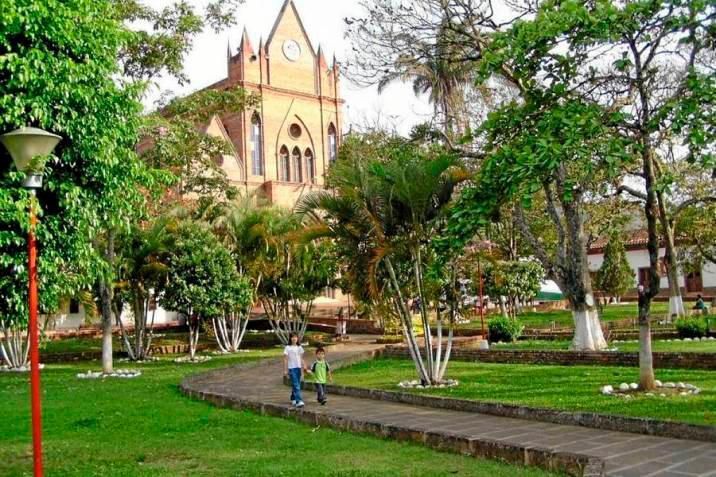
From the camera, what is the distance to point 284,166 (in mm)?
45938

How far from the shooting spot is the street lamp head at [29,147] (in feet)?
21.3

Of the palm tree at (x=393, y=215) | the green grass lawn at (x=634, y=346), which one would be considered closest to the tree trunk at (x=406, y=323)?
the palm tree at (x=393, y=215)

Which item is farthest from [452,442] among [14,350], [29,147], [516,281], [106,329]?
[516,281]

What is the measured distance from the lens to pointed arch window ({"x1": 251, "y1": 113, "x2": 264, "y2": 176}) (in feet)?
145

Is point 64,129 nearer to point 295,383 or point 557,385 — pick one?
point 295,383

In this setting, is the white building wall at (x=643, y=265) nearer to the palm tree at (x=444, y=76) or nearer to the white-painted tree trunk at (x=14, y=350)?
the palm tree at (x=444, y=76)

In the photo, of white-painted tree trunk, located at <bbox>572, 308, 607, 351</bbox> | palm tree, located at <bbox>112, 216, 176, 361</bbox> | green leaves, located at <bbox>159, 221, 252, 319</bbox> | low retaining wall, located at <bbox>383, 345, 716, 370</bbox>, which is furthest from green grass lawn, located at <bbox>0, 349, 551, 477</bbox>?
white-painted tree trunk, located at <bbox>572, 308, 607, 351</bbox>

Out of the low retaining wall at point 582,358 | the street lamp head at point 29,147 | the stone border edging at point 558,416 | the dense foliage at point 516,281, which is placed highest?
the street lamp head at point 29,147

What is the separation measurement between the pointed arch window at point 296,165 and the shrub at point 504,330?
1007 inches

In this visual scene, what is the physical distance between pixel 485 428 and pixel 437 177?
182 inches

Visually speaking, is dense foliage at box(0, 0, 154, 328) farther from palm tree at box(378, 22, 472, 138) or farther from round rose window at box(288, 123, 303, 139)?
round rose window at box(288, 123, 303, 139)

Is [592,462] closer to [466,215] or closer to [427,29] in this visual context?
[466,215]

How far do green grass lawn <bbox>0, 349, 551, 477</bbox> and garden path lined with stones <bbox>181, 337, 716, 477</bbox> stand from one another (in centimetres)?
20

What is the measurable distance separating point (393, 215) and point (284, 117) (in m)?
33.8
